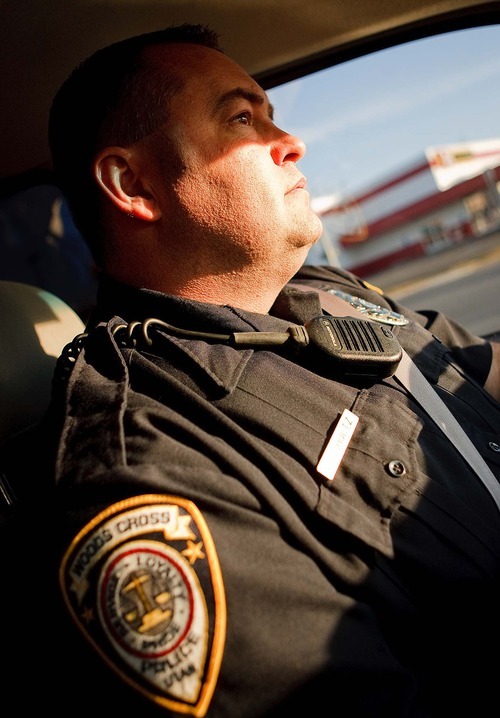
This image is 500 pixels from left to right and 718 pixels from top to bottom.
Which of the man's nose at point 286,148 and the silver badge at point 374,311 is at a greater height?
the man's nose at point 286,148

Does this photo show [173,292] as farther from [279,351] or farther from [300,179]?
[300,179]

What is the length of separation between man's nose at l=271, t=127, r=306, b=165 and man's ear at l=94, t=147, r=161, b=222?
393 mm

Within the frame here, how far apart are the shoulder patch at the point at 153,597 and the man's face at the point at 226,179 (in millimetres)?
831

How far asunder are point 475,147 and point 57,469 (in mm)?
43040

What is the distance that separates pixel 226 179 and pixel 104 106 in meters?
0.44

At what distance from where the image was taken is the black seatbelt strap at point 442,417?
145 centimetres

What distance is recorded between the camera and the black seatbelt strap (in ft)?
4.75

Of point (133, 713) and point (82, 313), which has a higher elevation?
point (82, 313)

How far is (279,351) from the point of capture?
149 centimetres

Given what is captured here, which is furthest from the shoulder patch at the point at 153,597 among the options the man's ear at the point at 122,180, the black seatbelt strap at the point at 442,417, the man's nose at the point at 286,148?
the man's nose at the point at 286,148

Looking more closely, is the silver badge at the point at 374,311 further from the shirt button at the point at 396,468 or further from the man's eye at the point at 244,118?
the shirt button at the point at 396,468

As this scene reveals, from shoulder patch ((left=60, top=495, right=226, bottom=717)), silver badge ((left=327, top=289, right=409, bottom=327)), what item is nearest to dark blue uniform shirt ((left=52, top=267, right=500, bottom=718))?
shoulder patch ((left=60, top=495, right=226, bottom=717))

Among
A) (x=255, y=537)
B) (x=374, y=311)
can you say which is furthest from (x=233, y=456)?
(x=374, y=311)

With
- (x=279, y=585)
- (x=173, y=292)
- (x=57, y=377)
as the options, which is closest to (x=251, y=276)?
(x=173, y=292)
